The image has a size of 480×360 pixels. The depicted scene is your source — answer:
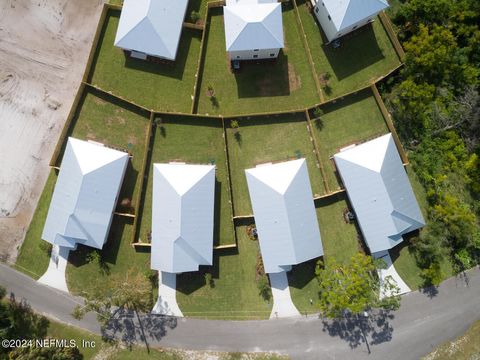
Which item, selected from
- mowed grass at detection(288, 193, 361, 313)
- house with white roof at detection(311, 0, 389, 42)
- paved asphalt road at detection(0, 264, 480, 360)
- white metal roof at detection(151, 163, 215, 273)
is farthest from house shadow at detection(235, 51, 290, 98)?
paved asphalt road at detection(0, 264, 480, 360)

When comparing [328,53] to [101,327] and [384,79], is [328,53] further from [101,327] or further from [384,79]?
[101,327]

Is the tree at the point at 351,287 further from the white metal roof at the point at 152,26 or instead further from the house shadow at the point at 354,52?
the white metal roof at the point at 152,26

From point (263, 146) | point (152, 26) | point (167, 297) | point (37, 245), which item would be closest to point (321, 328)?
point (167, 297)

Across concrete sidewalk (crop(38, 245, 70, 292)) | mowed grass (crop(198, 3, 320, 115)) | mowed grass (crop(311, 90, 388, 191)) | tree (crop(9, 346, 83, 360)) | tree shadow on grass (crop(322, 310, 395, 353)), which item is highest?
mowed grass (crop(198, 3, 320, 115))

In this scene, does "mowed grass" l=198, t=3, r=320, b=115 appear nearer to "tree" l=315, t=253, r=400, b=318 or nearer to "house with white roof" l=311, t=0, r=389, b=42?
"house with white roof" l=311, t=0, r=389, b=42

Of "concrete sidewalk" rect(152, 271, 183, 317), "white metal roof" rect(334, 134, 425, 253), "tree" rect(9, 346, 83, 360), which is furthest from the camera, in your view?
"concrete sidewalk" rect(152, 271, 183, 317)

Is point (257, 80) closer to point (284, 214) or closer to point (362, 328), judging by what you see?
point (284, 214)
